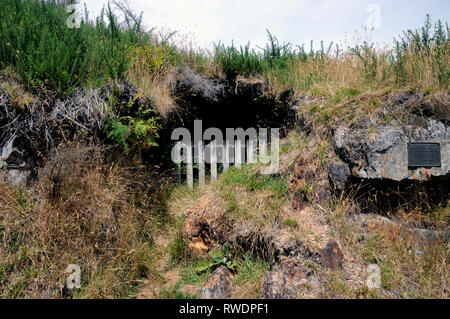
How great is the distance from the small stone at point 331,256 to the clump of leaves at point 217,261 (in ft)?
3.85

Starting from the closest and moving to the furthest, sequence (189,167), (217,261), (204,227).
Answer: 1. (217,261)
2. (204,227)
3. (189,167)

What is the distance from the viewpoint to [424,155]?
3.97m

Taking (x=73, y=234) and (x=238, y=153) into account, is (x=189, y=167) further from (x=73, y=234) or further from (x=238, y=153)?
(x=73, y=234)

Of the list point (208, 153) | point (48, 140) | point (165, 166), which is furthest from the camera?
point (208, 153)

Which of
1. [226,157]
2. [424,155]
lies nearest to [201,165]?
[226,157]

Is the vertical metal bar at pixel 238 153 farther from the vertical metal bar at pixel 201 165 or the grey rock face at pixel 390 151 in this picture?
the grey rock face at pixel 390 151

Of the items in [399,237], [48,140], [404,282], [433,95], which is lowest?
[404,282]

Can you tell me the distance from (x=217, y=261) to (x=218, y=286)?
1.50 ft

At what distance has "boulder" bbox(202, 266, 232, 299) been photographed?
330 centimetres

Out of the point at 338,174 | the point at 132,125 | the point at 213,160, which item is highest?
the point at 132,125
